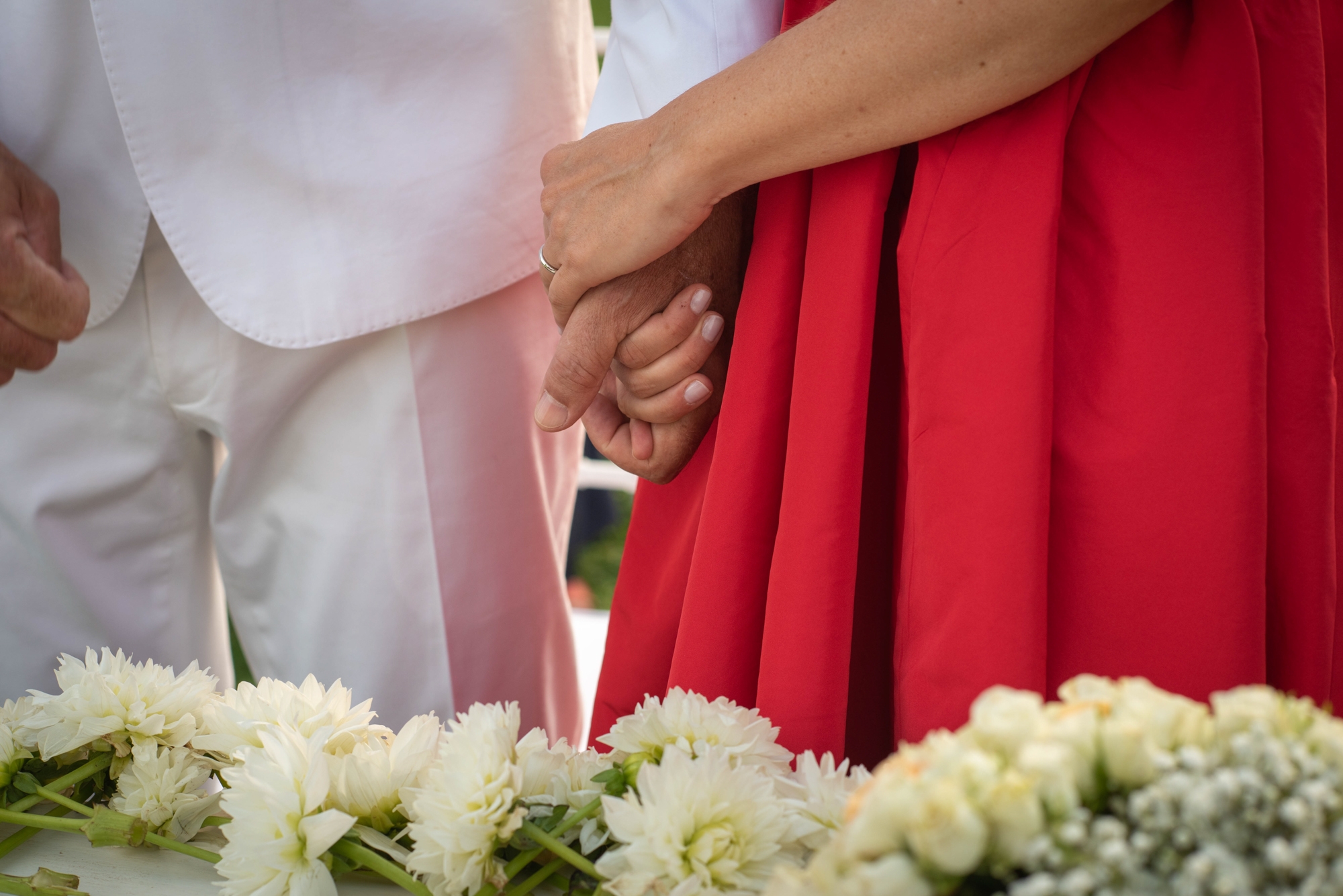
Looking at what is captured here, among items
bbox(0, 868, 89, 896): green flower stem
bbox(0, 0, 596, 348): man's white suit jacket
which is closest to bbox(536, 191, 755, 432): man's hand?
bbox(0, 0, 596, 348): man's white suit jacket

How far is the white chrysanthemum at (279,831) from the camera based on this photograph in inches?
19.2

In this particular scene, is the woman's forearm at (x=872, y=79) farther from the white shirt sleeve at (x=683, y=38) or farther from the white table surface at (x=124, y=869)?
the white table surface at (x=124, y=869)

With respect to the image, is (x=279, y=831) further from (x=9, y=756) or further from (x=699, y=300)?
(x=699, y=300)

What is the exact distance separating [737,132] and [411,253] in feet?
1.35

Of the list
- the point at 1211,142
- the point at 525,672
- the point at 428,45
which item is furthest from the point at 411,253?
the point at 1211,142

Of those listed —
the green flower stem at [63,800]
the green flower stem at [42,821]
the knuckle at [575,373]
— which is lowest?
the green flower stem at [42,821]

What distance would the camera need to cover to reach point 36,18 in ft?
2.83

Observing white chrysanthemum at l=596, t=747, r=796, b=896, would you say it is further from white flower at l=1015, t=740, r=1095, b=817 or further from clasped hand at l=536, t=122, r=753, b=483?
clasped hand at l=536, t=122, r=753, b=483

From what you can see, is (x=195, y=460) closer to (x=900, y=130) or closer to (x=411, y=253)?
(x=411, y=253)

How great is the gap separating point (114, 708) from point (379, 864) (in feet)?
0.77

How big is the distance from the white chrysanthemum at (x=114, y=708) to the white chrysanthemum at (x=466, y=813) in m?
0.23

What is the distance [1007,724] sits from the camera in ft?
1.04

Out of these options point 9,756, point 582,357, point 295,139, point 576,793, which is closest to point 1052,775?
point 576,793

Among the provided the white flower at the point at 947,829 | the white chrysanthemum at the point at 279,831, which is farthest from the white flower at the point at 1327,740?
the white chrysanthemum at the point at 279,831
